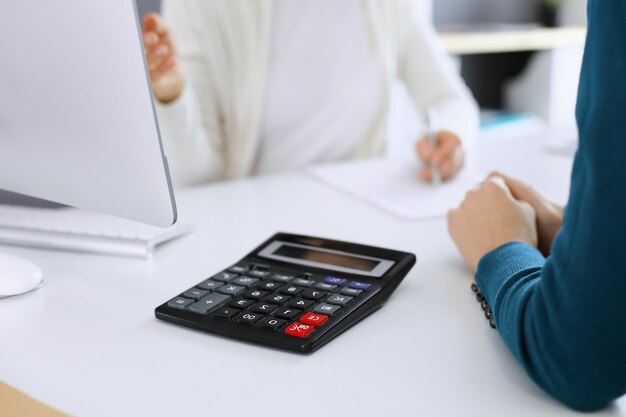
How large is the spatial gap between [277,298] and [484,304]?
0.17m

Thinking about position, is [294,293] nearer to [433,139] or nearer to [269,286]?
[269,286]

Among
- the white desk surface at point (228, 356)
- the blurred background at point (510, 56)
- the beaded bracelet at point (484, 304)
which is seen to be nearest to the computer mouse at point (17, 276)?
the white desk surface at point (228, 356)

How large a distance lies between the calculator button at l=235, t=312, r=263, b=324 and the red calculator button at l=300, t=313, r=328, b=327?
3 cm

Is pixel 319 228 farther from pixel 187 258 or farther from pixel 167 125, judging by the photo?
pixel 167 125

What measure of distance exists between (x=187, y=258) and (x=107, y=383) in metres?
0.27

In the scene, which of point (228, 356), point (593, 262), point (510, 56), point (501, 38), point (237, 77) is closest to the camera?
point (593, 262)

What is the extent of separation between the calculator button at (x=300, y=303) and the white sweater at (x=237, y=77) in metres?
0.72

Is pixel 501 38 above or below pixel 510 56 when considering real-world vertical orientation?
above

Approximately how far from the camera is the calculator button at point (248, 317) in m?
0.54

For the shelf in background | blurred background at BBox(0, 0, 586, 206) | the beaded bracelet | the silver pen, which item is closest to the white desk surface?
the beaded bracelet

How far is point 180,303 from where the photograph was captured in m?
0.58

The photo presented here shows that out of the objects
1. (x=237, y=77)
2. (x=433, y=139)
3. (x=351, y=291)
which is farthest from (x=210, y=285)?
(x=237, y=77)

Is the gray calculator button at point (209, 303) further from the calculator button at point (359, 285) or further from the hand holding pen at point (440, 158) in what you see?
the hand holding pen at point (440, 158)

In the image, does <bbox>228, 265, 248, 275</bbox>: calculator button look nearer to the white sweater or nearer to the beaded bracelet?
the beaded bracelet
